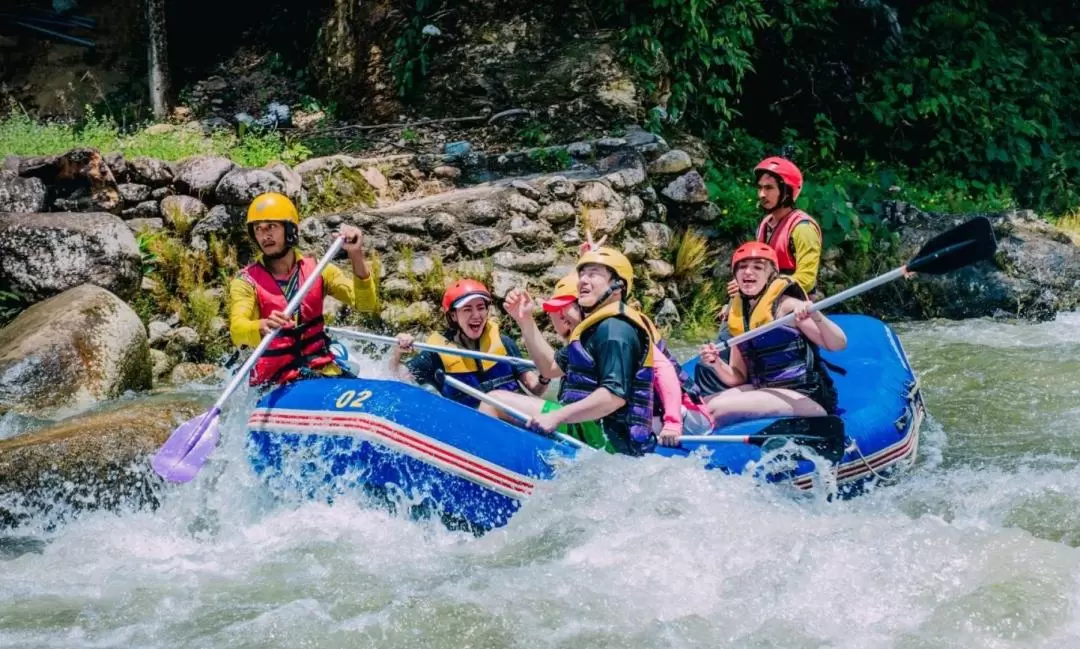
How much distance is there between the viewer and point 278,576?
4.62 m

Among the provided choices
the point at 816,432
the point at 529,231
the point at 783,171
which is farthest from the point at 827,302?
the point at 529,231

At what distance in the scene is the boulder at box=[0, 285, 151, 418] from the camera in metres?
6.68

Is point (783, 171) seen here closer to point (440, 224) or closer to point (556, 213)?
point (556, 213)

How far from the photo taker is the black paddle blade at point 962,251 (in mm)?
5277

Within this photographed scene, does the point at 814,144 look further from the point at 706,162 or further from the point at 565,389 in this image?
the point at 565,389

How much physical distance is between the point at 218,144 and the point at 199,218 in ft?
4.86

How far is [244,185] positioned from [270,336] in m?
3.36

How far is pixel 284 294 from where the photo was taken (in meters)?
5.55

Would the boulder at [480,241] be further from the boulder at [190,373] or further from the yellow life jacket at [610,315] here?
the yellow life jacket at [610,315]

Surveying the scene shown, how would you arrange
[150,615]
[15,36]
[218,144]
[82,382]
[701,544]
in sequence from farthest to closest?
[15,36] → [218,144] → [82,382] → [701,544] → [150,615]

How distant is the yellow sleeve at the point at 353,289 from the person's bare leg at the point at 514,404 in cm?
73

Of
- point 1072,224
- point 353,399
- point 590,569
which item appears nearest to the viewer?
point 590,569

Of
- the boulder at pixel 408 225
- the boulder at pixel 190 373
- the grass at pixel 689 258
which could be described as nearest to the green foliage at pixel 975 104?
the grass at pixel 689 258

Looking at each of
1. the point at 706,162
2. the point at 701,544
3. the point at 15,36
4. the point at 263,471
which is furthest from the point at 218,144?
the point at 701,544
